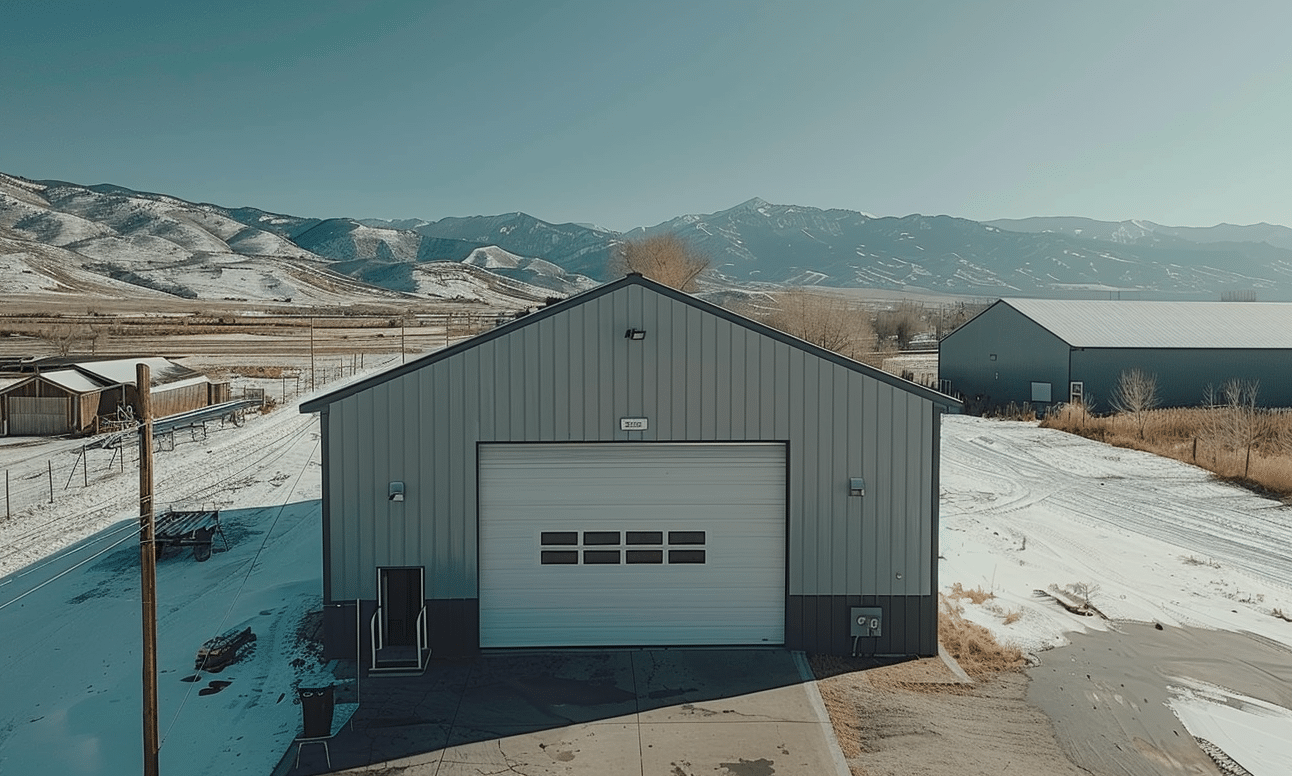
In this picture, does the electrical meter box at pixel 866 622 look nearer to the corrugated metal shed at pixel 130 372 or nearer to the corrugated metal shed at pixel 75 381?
the corrugated metal shed at pixel 130 372

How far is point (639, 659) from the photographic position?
459 inches

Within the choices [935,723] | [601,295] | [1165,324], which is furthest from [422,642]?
[1165,324]

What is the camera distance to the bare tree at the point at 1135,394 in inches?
1385

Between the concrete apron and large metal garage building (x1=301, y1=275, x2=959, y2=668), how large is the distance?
2.29 ft

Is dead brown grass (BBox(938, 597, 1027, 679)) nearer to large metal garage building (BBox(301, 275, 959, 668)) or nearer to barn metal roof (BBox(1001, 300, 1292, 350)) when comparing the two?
large metal garage building (BBox(301, 275, 959, 668))

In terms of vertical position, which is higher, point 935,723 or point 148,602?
point 148,602

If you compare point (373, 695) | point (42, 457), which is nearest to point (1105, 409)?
point (373, 695)

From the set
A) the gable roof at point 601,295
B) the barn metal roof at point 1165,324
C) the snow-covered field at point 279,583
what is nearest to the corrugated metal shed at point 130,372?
the snow-covered field at point 279,583

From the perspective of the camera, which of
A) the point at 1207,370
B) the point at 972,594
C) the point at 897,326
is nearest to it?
the point at 972,594

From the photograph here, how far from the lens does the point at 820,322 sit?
53875 mm

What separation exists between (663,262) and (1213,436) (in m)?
38.5

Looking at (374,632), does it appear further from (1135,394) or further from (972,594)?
(1135,394)

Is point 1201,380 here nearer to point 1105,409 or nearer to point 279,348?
point 1105,409

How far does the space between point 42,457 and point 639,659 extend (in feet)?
79.5
